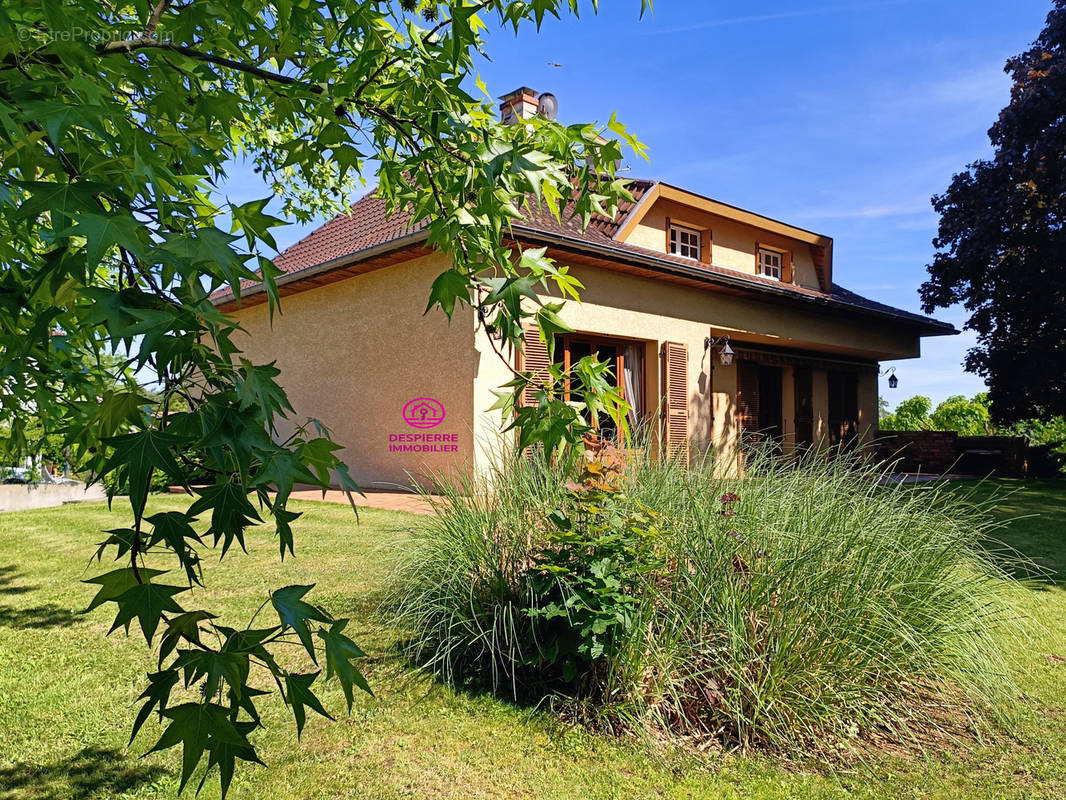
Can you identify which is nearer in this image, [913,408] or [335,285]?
[335,285]

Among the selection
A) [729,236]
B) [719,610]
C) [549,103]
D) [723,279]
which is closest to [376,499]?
[719,610]

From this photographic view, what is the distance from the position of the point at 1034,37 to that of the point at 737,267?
10230mm

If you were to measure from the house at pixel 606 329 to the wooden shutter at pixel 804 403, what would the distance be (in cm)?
4

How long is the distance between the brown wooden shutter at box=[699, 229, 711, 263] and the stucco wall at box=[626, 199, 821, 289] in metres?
0.13

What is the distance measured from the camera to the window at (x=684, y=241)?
14.0 m

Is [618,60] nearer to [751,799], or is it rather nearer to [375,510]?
[751,799]

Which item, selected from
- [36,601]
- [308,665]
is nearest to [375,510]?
[36,601]

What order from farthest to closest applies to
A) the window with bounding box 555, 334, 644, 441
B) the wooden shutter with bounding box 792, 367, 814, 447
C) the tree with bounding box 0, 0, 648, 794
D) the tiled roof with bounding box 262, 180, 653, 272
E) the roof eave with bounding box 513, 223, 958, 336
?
the wooden shutter with bounding box 792, 367, 814, 447
the tiled roof with bounding box 262, 180, 653, 272
the window with bounding box 555, 334, 644, 441
the roof eave with bounding box 513, 223, 958, 336
the tree with bounding box 0, 0, 648, 794

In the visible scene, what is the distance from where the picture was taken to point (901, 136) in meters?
10.4

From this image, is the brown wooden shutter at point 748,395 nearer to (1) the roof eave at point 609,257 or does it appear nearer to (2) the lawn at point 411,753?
(1) the roof eave at point 609,257

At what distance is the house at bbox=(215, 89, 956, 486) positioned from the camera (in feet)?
34.3

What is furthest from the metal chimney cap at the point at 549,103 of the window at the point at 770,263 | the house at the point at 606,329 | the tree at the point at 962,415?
the tree at the point at 962,415

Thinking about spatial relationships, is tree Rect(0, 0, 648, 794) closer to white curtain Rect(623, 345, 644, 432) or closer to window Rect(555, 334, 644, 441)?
window Rect(555, 334, 644, 441)

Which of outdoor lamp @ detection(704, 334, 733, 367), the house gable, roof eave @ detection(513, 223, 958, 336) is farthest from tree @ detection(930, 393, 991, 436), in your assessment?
outdoor lamp @ detection(704, 334, 733, 367)
